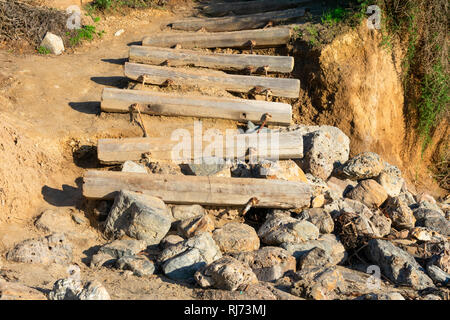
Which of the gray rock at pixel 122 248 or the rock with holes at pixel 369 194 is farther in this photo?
the rock with holes at pixel 369 194

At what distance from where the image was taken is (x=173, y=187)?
20.9ft

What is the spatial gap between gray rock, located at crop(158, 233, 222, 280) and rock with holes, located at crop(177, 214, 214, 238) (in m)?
0.27

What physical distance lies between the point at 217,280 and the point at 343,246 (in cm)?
234

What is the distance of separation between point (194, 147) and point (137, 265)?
2.39 m

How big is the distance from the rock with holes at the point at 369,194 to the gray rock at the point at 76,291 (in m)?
4.62

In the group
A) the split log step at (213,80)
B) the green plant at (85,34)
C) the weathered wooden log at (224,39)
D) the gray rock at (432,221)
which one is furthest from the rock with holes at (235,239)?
the green plant at (85,34)

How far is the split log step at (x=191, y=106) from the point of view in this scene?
25.8 feet

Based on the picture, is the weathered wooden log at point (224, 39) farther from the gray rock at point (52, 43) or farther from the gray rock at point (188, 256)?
the gray rock at point (188, 256)

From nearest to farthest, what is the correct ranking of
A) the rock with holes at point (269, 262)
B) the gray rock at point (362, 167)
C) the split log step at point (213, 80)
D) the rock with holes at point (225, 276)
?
the rock with holes at point (225, 276) → the rock with holes at point (269, 262) → the gray rock at point (362, 167) → the split log step at point (213, 80)

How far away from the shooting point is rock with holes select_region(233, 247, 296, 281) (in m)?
5.46

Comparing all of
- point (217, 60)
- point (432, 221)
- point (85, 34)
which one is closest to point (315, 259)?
point (432, 221)

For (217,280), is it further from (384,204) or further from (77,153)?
(384,204)

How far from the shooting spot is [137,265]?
207 inches

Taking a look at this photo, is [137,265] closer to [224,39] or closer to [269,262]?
[269,262]
